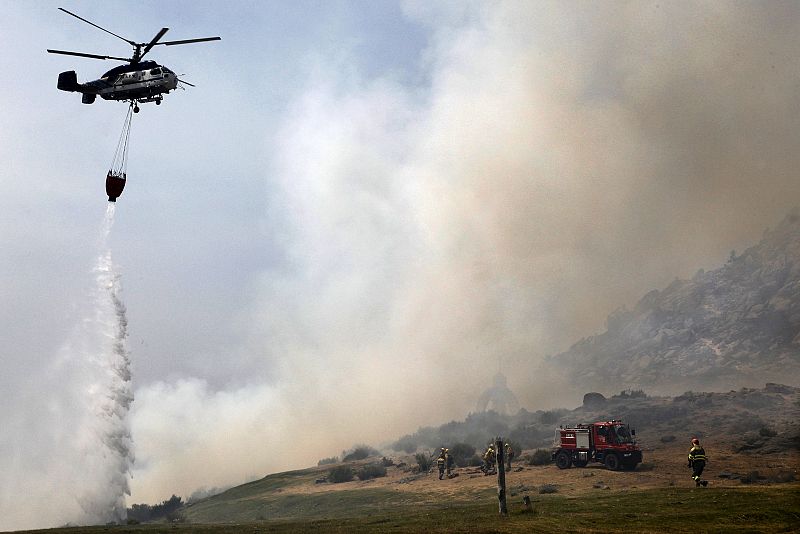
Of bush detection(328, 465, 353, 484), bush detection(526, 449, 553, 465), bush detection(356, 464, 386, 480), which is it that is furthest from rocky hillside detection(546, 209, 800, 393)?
bush detection(328, 465, 353, 484)

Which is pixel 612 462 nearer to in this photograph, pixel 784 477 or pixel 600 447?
pixel 600 447

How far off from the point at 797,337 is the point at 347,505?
72281 millimetres

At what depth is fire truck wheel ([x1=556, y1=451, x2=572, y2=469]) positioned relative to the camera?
39156mm

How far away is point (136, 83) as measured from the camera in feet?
121

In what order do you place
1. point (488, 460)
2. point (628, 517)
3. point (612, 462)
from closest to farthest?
point (628, 517) < point (612, 462) < point (488, 460)

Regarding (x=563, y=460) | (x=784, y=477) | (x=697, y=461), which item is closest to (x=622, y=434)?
(x=563, y=460)

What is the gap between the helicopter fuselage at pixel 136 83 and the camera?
121ft

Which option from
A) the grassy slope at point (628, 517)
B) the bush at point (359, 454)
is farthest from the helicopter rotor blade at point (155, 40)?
the bush at point (359, 454)

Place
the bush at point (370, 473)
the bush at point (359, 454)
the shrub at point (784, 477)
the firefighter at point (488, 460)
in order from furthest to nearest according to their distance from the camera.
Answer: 1. the bush at point (359, 454)
2. the bush at point (370, 473)
3. the firefighter at point (488, 460)
4. the shrub at point (784, 477)

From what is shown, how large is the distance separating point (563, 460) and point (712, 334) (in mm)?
65757

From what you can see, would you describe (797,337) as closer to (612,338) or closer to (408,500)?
(612,338)

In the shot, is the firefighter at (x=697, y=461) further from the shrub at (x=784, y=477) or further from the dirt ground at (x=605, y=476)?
the shrub at (x=784, y=477)

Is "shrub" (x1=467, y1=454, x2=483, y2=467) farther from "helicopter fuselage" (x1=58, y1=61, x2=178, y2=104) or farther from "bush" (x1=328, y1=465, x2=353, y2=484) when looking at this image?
"helicopter fuselage" (x1=58, y1=61, x2=178, y2=104)

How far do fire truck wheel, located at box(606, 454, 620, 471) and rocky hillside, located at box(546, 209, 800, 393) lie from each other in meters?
53.5
